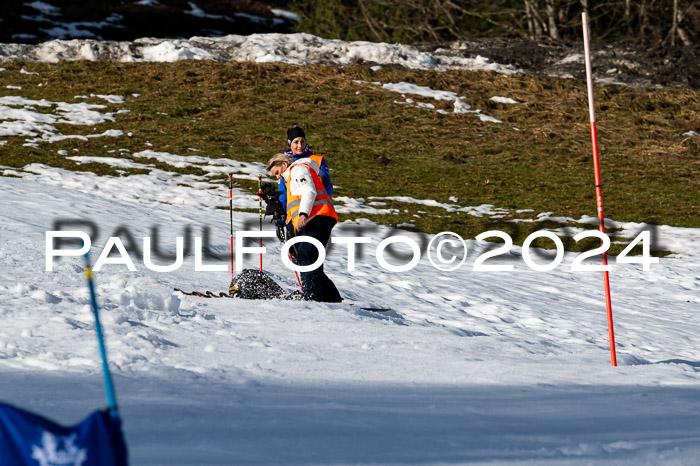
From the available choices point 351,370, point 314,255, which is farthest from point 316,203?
point 351,370

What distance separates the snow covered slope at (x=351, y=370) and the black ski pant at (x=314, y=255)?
269 millimetres

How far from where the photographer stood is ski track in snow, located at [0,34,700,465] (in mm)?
3457

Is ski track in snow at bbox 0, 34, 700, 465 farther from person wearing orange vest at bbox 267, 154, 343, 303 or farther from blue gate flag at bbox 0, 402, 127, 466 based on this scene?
blue gate flag at bbox 0, 402, 127, 466

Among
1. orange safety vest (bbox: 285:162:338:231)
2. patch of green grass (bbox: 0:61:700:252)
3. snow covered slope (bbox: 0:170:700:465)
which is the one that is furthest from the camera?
patch of green grass (bbox: 0:61:700:252)

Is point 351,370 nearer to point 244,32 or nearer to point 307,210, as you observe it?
point 307,210

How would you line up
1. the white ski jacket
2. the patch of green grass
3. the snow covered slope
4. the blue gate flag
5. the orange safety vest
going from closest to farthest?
the blue gate flag → the snow covered slope → the white ski jacket → the orange safety vest → the patch of green grass

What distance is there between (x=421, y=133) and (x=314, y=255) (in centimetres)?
1400

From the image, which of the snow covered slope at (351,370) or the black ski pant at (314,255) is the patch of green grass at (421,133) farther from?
the black ski pant at (314,255)

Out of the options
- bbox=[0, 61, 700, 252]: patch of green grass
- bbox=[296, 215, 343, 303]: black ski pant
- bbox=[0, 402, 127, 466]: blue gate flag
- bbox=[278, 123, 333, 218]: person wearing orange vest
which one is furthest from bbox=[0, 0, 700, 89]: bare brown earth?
bbox=[0, 402, 127, 466]: blue gate flag

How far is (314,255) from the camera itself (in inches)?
286

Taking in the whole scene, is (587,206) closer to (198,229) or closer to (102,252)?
(198,229)

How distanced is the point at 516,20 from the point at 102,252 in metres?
25.0

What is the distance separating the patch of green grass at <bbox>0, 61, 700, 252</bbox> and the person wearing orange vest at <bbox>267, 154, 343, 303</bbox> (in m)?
6.33

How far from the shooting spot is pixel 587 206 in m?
15.2
